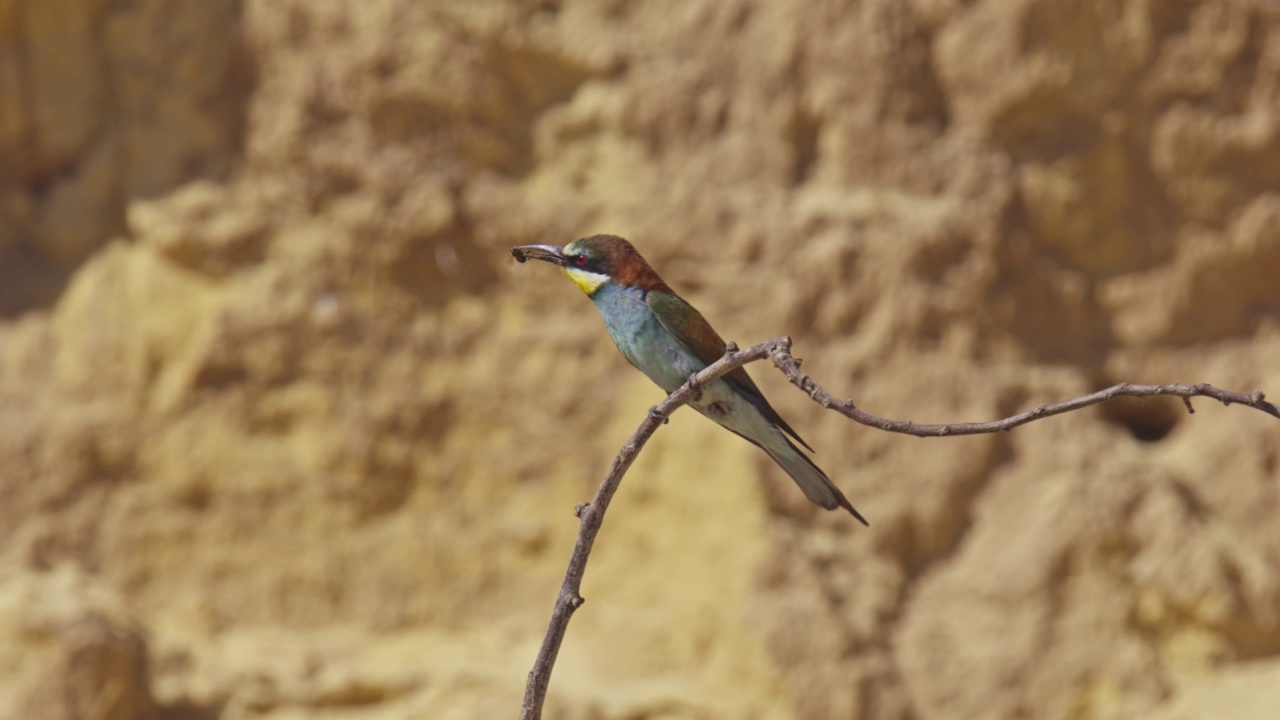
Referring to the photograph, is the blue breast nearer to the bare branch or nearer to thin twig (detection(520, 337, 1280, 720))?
thin twig (detection(520, 337, 1280, 720))

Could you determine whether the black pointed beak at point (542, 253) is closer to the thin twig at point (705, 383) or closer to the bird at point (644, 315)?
the bird at point (644, 315)

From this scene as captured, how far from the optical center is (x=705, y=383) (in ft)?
5.74

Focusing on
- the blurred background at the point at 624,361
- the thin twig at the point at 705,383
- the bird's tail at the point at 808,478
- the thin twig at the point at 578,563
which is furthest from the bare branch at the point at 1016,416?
the blurred background at the point at 624,361

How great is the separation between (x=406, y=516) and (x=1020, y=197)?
1.96m

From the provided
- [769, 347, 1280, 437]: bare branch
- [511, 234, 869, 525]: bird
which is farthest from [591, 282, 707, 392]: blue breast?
[769, 347, 1280, 437]: bare branch

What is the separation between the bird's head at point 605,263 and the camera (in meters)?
2.61

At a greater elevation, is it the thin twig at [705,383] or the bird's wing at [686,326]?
the bird's wing at [686,326]

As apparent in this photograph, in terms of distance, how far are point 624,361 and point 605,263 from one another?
138cm

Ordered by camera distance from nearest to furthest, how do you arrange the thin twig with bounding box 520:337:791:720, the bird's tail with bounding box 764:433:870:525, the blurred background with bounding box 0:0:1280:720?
1. the thin twig with bounding box 520:337:791:720
2. the bird's tail with bounding box 764:433:870:525
3. the blurred background with bounding box 0:0:1280:720

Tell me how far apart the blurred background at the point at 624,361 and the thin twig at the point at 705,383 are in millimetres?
1852

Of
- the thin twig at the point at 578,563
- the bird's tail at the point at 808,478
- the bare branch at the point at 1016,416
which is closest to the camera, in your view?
the bare branch at the point at 1016,416

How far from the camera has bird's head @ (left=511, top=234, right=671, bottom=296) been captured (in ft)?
8.57

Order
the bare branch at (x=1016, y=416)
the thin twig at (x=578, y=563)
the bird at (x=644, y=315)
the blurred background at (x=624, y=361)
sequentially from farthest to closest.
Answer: the blurred background at (x=624, y=361) < the bird at (x=644, y=315) < the thin twig at (x=578, y=563) < the bare branch at (x=1016, y=416)

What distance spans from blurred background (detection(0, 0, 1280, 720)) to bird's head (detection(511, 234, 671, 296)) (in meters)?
1.29
